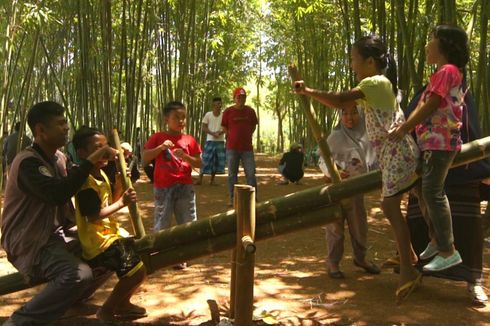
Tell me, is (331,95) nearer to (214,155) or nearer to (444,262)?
(444,262)

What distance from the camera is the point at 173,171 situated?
446 centimetres

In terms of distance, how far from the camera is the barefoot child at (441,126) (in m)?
3.01

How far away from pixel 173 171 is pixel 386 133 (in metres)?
2.00

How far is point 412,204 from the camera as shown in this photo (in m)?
3.88

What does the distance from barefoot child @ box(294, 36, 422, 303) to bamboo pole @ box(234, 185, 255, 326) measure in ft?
2.66

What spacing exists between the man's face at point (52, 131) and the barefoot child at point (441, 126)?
1.93m

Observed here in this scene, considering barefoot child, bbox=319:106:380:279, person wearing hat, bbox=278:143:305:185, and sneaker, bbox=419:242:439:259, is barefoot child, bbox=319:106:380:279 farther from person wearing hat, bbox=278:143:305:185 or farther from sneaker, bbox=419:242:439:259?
person wearing hat, bbox=278:143:305:185

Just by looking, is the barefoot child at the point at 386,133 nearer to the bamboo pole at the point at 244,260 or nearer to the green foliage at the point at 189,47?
the bamboo pole at the point at 244,260

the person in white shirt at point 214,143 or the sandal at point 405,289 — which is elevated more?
the person in white shirt at point 214,143

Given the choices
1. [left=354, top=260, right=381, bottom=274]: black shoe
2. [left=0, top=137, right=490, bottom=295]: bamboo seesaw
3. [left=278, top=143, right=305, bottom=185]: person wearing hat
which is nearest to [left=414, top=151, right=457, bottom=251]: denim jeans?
[left=0, top=137, right=490, bottom=295]: bamboo seesaw

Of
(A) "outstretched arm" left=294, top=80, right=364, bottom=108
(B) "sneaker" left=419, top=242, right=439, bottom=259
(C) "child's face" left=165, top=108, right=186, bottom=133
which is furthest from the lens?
(C) "child's face" left=165, top=108, right=186, bottom=133

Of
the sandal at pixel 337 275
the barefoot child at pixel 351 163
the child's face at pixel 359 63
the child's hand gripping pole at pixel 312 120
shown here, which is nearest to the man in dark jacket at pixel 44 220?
the child's hand gripping pole at pixel 312 120

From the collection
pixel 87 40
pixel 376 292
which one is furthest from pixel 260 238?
pixel 87 40

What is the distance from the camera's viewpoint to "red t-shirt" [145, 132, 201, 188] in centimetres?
444
